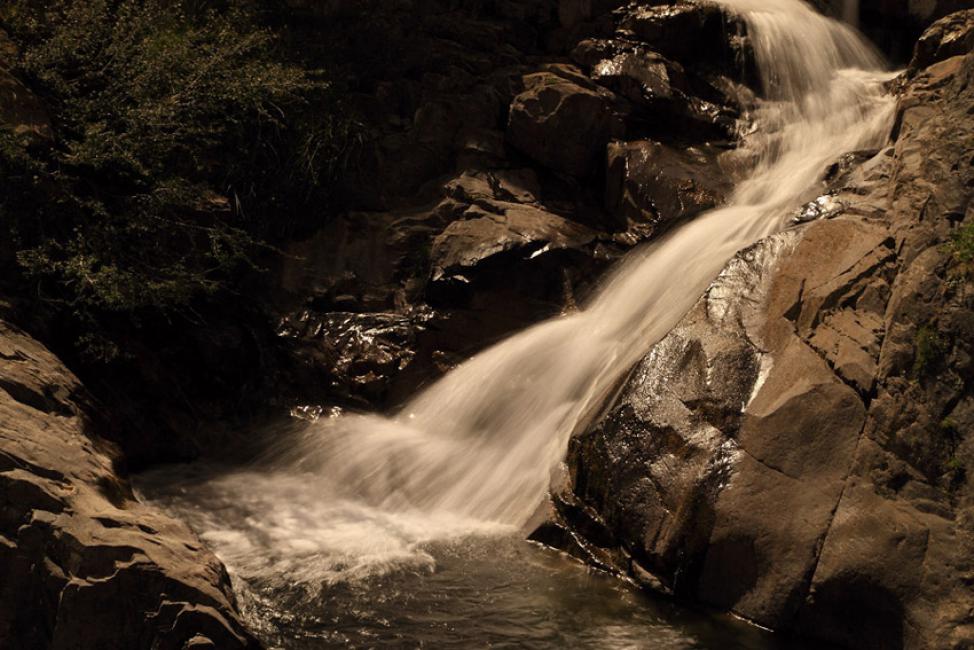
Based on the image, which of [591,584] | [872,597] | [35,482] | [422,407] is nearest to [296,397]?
[422,407]

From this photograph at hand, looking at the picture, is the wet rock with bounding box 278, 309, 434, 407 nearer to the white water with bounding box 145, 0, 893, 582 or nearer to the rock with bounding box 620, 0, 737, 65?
the white water with bounding box 145, 0, 893, 582

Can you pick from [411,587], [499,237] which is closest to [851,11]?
[499,237]

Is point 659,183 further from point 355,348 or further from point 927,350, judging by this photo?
point 927,350

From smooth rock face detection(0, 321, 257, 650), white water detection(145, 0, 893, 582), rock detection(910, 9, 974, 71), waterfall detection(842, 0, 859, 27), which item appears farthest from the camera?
waterfall detection(842, 0, 859, 27)

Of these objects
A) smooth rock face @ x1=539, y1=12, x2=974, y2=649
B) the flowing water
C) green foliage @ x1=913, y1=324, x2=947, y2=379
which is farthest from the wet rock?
→ green foliage @ x1=913, y1=324, x2=947, y2=379

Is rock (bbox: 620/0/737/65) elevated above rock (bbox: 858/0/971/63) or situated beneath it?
situated beneath

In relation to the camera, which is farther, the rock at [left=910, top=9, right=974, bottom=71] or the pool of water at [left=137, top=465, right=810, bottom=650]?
the rock at [left=910, top=9, right=974, bottom=71]

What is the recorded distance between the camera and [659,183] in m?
9.85

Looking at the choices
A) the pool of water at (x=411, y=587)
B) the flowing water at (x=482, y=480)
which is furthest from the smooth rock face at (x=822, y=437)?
the flowing water at (x=482, y=480)

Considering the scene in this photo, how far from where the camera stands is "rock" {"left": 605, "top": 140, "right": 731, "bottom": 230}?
9711mm

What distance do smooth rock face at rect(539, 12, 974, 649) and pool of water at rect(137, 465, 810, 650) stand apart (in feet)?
1.04

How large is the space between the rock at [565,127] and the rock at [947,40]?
115 inches

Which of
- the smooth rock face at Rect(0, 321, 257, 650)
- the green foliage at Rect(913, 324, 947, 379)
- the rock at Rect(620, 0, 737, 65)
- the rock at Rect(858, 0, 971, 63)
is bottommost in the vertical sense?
the smooth rock face at Rect(0, 321, 257, 650)

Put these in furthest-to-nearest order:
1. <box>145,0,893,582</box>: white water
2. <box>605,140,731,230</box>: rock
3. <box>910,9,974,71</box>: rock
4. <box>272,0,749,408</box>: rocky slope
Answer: <box>605,140,731,230</box>: rock < <box>272,0,749,408</box>: rocky slope < <box>910,9,974,71</box>: rock < <box>145,0,893,582</box>: white water
